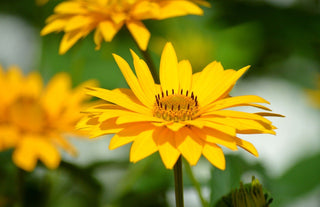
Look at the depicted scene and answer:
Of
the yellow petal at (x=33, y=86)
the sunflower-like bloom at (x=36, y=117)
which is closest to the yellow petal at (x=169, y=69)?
the sunflower-like bloom at (x=36, y=117)

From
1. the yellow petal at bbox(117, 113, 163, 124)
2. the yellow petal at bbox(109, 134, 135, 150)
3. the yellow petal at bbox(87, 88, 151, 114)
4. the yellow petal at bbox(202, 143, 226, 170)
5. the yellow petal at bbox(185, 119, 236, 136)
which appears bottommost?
the yellow petal at bbox(202, 143, 226, 170)

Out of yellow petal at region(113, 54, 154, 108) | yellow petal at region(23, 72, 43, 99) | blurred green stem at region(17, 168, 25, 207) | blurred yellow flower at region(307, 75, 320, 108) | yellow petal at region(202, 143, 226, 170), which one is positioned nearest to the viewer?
yellow petal at region(202, 143, 226, 170)

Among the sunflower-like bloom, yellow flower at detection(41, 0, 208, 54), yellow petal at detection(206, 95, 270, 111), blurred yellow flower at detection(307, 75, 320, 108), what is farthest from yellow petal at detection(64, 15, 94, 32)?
blurred yellow flower at detection(307, 75, 320, 108)

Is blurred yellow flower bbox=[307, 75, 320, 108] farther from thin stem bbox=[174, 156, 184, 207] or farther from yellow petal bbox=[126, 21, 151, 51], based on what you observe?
thin stem bbox=[174, 156, 184, 207]

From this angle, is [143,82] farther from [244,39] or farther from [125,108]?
[244,39]

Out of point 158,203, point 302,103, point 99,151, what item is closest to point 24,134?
point 158,203

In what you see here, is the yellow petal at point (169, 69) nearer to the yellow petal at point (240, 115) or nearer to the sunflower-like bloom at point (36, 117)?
the yellow petal at point (240, 115)
